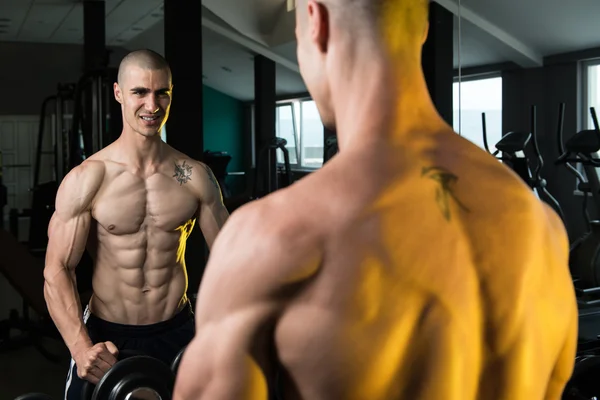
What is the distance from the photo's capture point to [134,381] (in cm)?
179

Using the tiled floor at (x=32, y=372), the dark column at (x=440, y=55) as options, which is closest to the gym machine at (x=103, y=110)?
the tiled floor at (x=32, y=372)

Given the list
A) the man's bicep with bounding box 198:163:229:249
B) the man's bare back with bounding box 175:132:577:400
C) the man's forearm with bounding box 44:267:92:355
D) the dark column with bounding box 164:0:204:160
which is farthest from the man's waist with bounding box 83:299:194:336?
the dark column with bounding box 164:0:204:160

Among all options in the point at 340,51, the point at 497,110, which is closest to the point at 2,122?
the point at 497,110

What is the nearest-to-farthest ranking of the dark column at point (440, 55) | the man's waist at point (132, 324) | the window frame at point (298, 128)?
the man's waist at point (132, 324) → the dark column at point (440, 55) → the window frame at point (298, 128)

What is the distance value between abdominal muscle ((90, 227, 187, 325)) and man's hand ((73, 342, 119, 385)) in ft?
0.71

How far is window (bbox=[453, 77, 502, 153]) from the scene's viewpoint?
3627 millimetres

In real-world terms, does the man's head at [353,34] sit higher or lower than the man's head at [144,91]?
lower

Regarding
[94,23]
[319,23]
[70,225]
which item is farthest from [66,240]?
[94,23]

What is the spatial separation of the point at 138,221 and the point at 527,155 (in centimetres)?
262

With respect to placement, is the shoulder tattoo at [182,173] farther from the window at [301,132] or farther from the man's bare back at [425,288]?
the window at [301,132]

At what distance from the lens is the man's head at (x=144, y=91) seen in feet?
6.81

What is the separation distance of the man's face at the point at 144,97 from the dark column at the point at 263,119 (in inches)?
139

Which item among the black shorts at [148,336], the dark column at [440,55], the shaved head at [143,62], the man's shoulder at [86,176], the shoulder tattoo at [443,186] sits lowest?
the black shorts at [148,336]

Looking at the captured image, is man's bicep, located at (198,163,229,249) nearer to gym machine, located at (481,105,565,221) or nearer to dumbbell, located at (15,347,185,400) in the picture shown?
dumbbell, located at (15,347,185,400)
